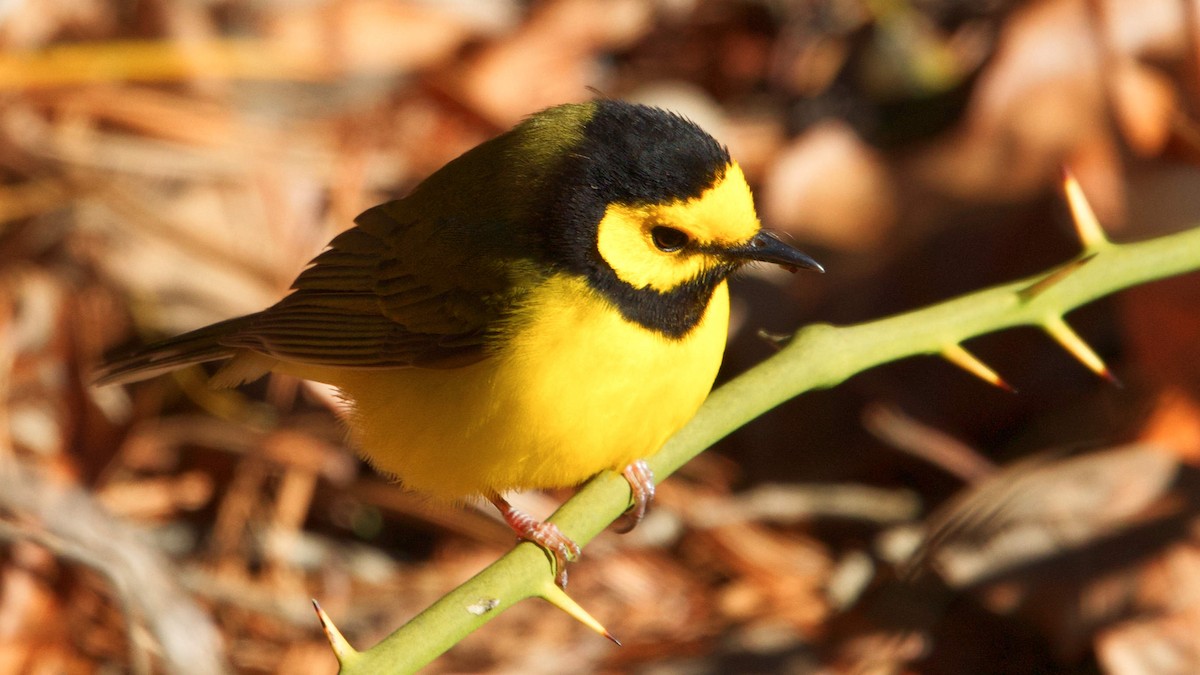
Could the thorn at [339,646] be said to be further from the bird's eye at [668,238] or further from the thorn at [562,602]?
the bird's eye at [668,238]

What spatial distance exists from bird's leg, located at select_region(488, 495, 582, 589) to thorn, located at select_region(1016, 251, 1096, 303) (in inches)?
33.9

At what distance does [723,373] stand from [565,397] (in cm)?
165

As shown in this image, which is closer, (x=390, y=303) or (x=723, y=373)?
(x=390, y=303)

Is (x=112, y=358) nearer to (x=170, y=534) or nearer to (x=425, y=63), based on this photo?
(x=170, y=534)

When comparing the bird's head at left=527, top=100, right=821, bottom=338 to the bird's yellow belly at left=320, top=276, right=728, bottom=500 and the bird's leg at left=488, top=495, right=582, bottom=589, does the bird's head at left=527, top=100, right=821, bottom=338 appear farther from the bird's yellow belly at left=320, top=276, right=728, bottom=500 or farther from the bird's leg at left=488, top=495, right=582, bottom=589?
the bird's leg at left=488, top=495, right=582, bottom=589

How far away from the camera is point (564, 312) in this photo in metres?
2.58

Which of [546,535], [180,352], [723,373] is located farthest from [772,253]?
[723,373]

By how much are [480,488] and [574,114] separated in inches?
31.5

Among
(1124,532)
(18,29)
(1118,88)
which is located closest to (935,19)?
(1118,88)

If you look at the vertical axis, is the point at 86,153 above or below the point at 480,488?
above

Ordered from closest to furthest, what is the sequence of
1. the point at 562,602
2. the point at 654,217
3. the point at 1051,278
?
the point at 562,602, the point at 1051,278, the point at 654,217

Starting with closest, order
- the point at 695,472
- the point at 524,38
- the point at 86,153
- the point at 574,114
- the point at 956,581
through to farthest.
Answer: the point at 574,114 < the point at 956,581 < the point at 695,472 < the point at 86,153 < the point at 524,38

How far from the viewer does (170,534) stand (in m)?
4.12

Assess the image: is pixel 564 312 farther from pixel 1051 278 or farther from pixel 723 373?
pixel 723 373
